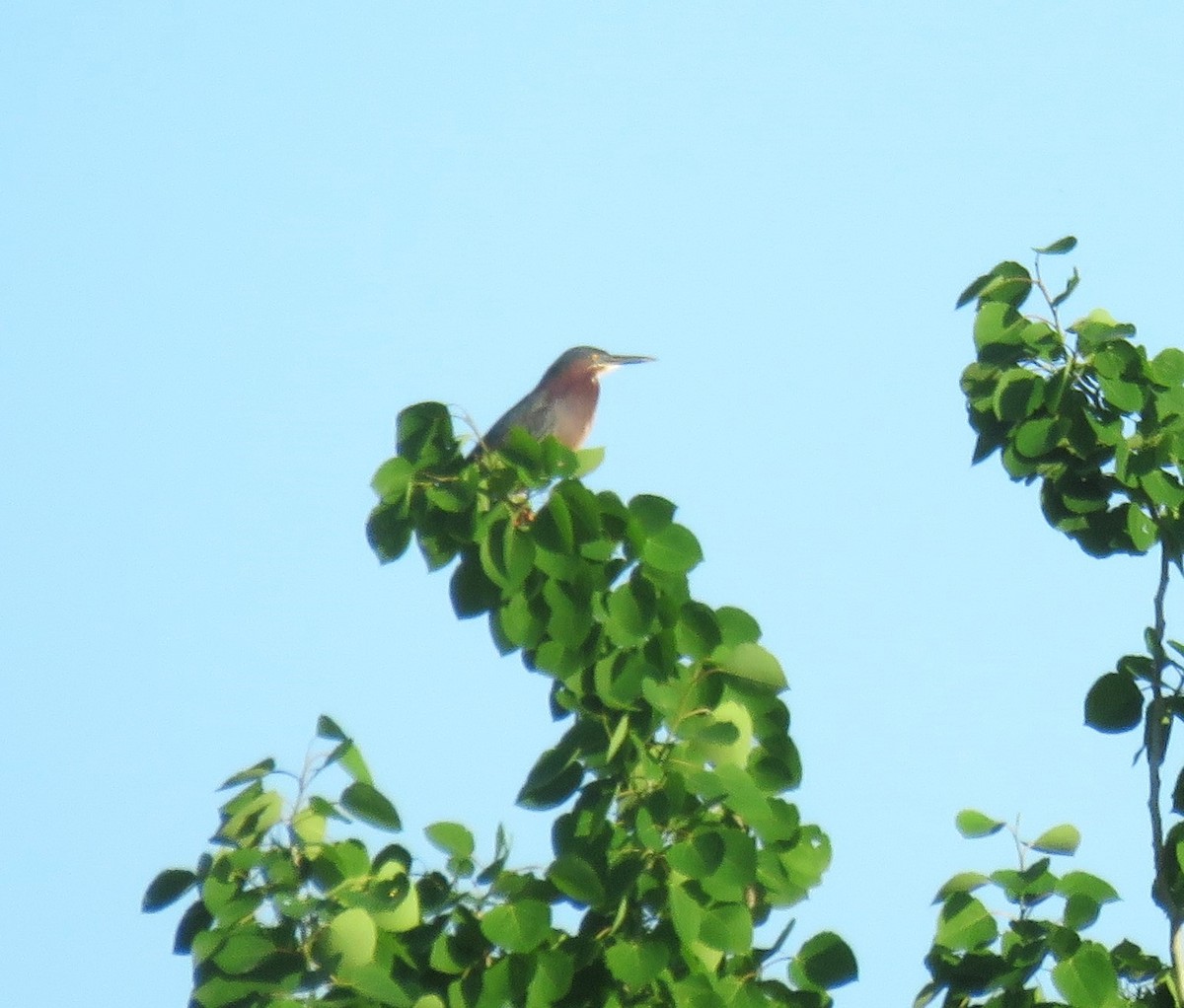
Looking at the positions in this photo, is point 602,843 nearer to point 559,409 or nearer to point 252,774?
point 252,774

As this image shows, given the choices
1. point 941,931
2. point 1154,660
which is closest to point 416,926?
point 941,931

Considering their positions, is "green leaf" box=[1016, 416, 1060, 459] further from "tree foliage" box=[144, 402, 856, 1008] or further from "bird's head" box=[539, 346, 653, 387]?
"bird's head" box=[539, 346, 653, 387]

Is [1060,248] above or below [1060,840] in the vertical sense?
above

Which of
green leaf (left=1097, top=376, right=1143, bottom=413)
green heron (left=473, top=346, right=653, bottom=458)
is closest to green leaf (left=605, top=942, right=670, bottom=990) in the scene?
green leaf (left=1097, top=376, right=1143, bottom=413)

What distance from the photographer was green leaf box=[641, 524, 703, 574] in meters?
3.44

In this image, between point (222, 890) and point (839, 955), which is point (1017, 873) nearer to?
point (839, 955)

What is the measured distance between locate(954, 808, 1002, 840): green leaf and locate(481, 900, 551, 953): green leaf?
0.89m

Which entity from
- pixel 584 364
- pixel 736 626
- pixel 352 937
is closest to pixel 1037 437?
pixel 736 626

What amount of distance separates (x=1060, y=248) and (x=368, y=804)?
2.01m

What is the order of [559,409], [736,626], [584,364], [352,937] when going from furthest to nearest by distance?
[584,364] → [559,409] → [736,626] → [352,937]

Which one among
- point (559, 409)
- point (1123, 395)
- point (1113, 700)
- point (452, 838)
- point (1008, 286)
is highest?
point (559, 409)

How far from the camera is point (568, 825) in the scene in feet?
11.1

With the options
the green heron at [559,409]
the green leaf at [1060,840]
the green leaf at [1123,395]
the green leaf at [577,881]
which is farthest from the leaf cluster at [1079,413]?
the green heron at [559,409]

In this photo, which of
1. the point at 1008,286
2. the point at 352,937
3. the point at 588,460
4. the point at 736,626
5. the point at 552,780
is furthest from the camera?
the point at 1008,286
